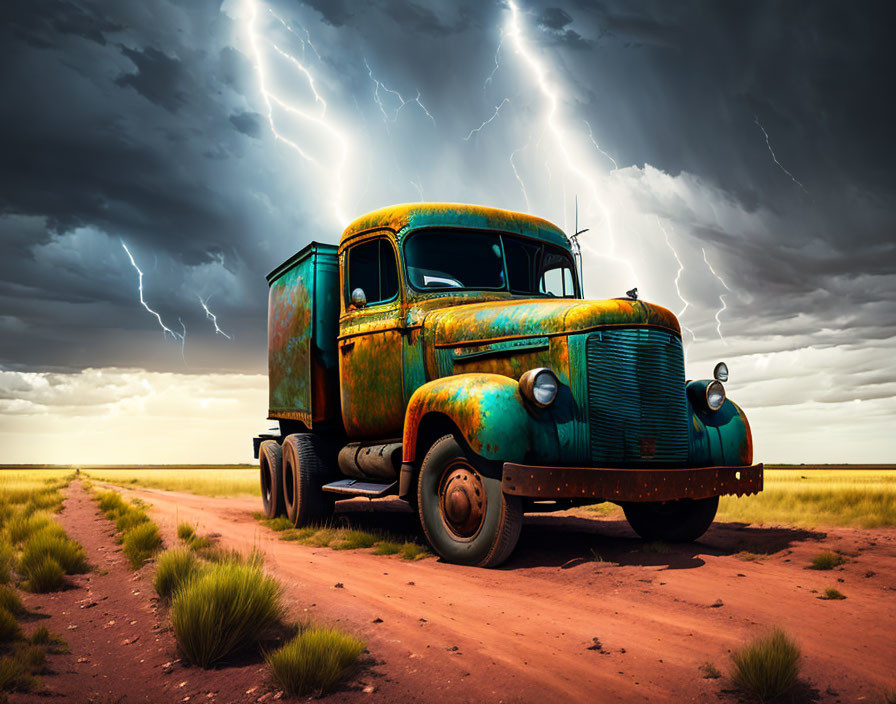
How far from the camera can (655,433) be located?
6305 mm

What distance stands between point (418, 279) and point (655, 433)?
3093 mm

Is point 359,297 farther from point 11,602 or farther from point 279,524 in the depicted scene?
point 11,602

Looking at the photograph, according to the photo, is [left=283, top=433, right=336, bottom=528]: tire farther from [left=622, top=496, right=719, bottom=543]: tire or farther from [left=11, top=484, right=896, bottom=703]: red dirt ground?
[left=622, top=496, right=719, bottom=543]: tire

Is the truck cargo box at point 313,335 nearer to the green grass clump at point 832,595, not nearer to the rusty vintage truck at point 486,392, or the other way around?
the rusty vintage truck at point 486,392

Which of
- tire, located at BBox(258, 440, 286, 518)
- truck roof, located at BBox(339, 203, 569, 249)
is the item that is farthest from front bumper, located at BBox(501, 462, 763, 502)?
tire, located at BBox(258, 440, 286, 518)

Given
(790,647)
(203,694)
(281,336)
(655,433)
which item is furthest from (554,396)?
(281,336)

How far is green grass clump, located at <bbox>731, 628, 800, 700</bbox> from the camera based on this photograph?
2.99 m

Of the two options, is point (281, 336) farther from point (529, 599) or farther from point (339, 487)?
point (529, 599)

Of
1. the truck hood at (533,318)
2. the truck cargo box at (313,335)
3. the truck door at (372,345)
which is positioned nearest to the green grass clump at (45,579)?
the truck door at (372,345)

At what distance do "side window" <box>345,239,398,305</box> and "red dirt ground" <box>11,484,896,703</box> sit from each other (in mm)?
3000

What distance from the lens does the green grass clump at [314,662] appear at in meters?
3.12

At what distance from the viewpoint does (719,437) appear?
7.00 m

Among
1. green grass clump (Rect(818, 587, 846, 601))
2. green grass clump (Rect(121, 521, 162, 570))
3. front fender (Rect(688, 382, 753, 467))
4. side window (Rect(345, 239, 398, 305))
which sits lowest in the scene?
→ green grass clump (Rect(818, 587, 846, 601))

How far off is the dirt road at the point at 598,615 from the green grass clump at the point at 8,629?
1617mm
